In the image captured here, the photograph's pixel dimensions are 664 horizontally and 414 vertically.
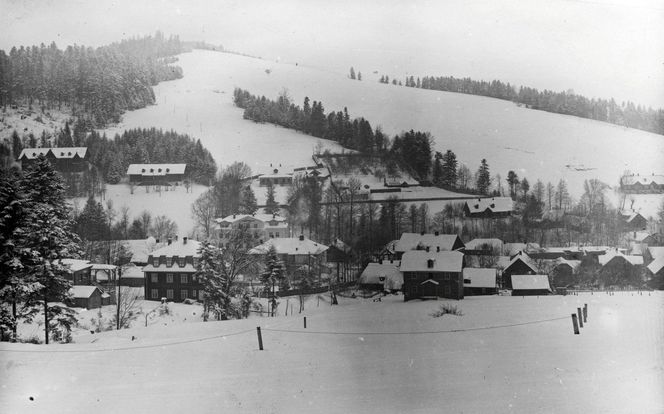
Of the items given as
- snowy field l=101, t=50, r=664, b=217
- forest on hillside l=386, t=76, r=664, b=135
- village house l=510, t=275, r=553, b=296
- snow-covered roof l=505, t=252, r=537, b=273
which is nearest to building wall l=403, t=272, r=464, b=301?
snow-covered roof l=505, t=252, r=537, b=273

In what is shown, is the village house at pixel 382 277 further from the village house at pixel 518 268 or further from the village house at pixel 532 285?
the village house at pixel 532 285

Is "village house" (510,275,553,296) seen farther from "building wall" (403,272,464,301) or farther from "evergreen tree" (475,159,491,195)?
"evergreen tree" (475,159,491,195)

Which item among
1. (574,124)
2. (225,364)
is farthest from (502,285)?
(225,364)

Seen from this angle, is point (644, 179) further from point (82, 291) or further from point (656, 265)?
point (82, 291)

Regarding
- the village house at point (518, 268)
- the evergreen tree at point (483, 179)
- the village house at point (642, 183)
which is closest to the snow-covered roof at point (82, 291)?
the evergreen tree at point (483, 179)

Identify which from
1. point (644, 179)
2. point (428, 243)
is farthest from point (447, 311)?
point (644, 179)

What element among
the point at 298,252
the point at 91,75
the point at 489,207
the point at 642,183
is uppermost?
the point at 91,75

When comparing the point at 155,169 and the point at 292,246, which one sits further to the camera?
the point at 292,246
